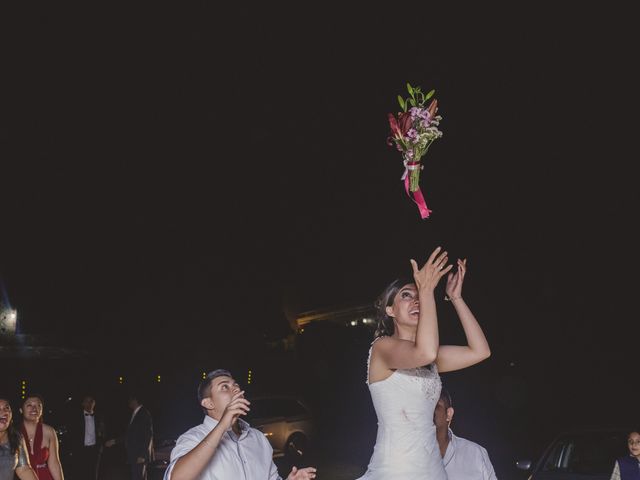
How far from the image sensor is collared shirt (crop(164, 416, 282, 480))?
3.90m

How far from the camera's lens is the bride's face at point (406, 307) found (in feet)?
11.5

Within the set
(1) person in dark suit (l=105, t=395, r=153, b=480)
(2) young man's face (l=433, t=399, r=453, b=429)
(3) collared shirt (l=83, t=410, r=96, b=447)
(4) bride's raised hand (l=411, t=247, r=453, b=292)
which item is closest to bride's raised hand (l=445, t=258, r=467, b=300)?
(4) bride's raised hand (l=411, t=247, r=453, b=292)

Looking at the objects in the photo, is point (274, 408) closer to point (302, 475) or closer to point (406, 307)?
point (302, 475)

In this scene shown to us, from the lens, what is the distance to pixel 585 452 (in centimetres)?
795

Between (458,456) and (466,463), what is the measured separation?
7cm

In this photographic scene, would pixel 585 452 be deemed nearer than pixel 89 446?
Yes

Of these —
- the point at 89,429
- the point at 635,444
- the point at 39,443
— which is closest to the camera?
the point at 635,444

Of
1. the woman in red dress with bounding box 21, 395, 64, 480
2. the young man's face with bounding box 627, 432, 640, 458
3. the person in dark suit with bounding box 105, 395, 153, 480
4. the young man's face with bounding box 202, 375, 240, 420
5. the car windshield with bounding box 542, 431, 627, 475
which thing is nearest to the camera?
the young man's face with bounding box 202, 375, 240, 420

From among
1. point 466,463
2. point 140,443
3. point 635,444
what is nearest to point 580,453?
point 635,444

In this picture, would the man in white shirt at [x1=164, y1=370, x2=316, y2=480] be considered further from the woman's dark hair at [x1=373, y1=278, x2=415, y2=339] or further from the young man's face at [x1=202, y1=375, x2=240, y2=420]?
the woman's dark hair at [x1=373, y1=278, x2=415, y2=339]

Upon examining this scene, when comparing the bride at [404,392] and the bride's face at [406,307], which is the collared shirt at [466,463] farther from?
the bride's face at [406,307]

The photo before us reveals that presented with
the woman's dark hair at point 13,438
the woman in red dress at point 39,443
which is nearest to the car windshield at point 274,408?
the woman in red dress at point 39,443

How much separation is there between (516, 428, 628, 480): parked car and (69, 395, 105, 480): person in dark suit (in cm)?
916

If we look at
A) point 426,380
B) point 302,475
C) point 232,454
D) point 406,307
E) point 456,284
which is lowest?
point 302,475
